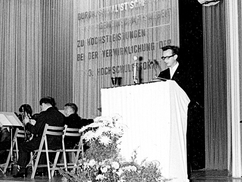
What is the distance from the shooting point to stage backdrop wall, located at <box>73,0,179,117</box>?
31.7 feet

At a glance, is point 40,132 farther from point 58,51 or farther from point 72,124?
point 58,51

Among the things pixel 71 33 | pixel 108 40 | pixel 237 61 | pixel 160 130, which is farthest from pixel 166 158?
pixel 71 33

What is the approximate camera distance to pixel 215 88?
900cm

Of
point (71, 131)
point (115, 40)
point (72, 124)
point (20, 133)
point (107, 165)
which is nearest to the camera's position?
point (107, 165)

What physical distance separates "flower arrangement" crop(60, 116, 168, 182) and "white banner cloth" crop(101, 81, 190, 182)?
981 mm

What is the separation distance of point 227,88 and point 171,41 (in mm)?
1617

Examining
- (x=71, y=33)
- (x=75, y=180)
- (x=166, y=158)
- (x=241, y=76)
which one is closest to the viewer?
(x=75, y=180)

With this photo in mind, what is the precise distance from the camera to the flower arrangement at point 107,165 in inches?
156

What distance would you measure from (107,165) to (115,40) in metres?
6.70

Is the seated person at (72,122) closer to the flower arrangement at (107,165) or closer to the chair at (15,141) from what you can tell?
the chair at (15,141)

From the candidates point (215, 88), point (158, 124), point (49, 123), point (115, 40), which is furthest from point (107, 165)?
point (115, 40)

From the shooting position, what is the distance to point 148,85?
18.0 ft

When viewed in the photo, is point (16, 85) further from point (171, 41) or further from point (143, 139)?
point (143, 139)

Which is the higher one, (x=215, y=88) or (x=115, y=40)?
(x=115, y=40)
